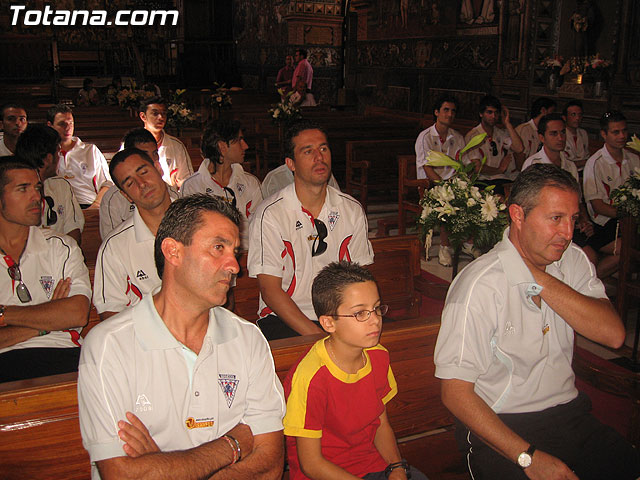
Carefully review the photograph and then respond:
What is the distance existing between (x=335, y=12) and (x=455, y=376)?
18.8m

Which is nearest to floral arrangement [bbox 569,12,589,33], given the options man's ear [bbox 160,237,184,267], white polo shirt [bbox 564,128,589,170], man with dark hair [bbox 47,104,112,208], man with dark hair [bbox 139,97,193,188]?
white polo shirt [bbox 564,128,589,170]

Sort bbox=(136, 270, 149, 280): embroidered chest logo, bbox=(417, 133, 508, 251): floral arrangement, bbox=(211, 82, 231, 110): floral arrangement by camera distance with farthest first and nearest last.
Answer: bbox=(211, 82, 231, 110): floral arrangement < bbox=(417, 133, 508, 251): floral arrangement < bbox=(136, 270, 149, 280): embroidered chest logo

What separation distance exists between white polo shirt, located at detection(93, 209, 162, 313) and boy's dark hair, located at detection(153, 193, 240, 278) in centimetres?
119

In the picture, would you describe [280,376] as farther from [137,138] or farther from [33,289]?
[137,138]

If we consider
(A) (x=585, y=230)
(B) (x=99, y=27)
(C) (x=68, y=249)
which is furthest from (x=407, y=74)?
(C) (x=68, y=249)

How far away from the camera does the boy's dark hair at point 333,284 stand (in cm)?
229

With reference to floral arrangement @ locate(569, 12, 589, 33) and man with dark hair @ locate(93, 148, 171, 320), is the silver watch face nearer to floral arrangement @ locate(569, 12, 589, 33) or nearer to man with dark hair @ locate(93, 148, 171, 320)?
man with dark hair @ locate(93, 148, 171, 320)

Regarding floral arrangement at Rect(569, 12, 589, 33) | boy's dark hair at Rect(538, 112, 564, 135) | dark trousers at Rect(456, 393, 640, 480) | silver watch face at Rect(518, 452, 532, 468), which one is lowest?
dark trousers at Rect(456, 393, 640, 480)

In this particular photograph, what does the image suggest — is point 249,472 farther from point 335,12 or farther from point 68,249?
point 335,12

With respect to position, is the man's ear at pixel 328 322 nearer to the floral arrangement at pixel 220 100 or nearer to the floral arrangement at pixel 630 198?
the floral arrangement at pixel 630 198

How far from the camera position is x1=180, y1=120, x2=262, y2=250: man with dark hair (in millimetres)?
5484

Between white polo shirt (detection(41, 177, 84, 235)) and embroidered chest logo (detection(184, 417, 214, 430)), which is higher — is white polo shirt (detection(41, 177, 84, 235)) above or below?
above

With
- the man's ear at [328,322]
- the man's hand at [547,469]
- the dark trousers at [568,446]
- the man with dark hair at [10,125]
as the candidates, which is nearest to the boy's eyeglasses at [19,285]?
the man's ear at [328,322]

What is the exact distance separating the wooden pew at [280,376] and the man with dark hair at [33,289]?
0.72 m
